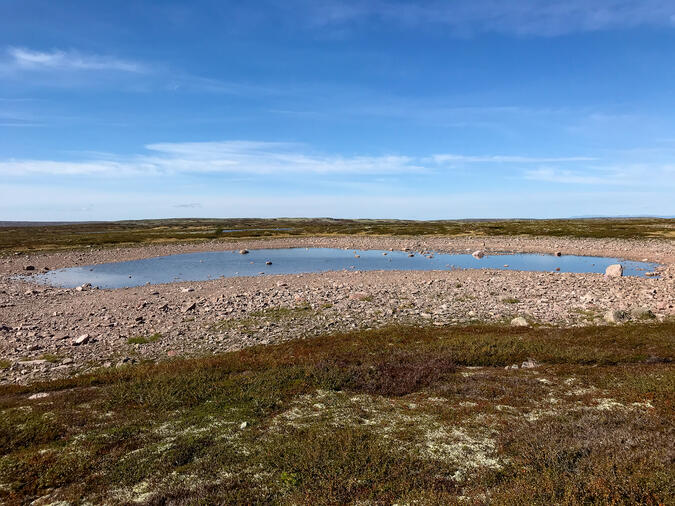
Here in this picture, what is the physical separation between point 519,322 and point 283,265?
44.8 meters

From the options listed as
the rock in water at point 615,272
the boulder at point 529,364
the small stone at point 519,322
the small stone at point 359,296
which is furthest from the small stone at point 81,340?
the rock in water at point 615,272

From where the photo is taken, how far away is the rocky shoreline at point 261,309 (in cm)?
2073

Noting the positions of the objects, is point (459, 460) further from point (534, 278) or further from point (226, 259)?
point (226, 259)

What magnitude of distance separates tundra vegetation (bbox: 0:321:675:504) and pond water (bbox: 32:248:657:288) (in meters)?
37.1

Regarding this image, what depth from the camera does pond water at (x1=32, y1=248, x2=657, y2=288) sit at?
1990 inches

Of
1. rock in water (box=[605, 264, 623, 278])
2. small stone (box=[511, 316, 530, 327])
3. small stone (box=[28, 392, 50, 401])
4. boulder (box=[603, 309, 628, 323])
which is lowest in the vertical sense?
small stone (box=[28, 392, 50, 401])

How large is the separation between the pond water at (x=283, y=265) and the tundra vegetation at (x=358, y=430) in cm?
3714

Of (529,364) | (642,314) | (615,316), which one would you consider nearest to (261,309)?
(529,364)

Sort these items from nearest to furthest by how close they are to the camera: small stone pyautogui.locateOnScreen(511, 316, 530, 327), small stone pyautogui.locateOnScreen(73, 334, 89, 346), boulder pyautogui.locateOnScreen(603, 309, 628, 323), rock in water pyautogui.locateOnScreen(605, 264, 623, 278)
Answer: small stone pyautogui.locateOnScreen(73, 334, 89, 346)
boulder pyautogui.locateOnScreen(603, 309, 628, 323)
small stone pyautogui.locateOnScreen(511, 316, 530, 327)
rock in water pyautogui.locateOnScreen(605, 264, 623, 278)

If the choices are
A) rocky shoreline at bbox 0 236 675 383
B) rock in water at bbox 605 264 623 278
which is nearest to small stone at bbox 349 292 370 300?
rocky shoreline at bbox 0 236 675 383

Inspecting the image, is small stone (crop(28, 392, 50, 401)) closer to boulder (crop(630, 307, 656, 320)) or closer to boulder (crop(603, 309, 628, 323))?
boulder (crop(603, 309, 628, 323))

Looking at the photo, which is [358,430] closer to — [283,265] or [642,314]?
[642,314]

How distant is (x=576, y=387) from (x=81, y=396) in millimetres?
17433

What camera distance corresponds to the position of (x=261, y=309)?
28516 mm
